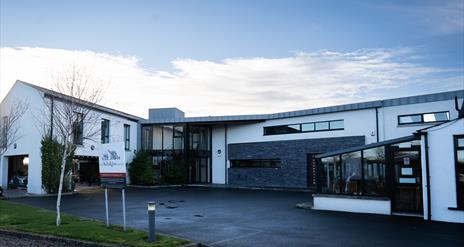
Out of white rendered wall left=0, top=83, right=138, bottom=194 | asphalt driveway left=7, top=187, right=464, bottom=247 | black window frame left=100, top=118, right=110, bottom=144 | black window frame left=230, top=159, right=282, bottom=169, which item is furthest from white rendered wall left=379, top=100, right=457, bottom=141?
black window frame left=100, top=118, right=110, bottom=144

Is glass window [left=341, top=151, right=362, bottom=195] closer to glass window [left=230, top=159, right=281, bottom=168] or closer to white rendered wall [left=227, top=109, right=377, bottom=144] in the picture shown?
A: white rendered wall [left=227, top=109, right=377, bottom=144]

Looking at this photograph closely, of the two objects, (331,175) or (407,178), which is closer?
(407,178)

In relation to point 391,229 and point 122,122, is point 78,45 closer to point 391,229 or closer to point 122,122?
point 391,229

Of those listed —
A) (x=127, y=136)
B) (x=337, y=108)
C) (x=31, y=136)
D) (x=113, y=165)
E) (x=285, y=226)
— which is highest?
(x=337, y=108)

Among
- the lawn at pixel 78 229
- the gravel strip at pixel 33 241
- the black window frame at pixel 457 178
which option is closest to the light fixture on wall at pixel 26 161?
the lawn at pixel 78 229

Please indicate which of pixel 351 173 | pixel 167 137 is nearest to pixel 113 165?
pixel 351 173

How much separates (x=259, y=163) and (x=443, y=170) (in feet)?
61.0

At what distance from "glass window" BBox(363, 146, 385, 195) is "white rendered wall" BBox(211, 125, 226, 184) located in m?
19.0

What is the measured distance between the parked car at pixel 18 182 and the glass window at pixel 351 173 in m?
21.3

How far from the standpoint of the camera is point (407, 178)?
13781 mm

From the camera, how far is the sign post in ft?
34.1

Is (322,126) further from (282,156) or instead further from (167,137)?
(167,137)

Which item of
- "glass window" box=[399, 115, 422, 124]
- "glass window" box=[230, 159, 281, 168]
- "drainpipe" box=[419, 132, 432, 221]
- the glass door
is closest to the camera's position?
"drainpipe" box=[419, 132, 432, 221]

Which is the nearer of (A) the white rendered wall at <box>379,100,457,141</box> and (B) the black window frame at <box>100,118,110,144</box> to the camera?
(A) the white rendered wall at <box>379,100,457,141</box>
